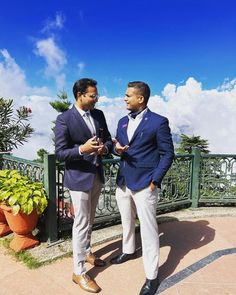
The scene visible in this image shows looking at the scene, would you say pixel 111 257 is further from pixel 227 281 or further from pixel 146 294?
pixel 227 281

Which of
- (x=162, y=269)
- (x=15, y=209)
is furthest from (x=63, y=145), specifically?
(x=162, y=269)

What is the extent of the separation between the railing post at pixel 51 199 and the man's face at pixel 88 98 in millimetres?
1088

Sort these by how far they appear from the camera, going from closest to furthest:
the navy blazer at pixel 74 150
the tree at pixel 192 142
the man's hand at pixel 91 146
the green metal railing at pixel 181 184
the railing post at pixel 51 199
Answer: the man's hand at pixel 91 146
the navy blazer at pixel 74 150
the railing post at pixel 51 199
the green metal railing at pixel 181 184
the tree at pixel 192 142

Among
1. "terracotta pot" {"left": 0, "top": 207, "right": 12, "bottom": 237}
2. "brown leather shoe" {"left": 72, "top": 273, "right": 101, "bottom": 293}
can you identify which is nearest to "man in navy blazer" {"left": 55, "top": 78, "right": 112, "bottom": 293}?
"brown leather shoe" {"left": 72, "top": 273, "right": 101, "bottom": 293}

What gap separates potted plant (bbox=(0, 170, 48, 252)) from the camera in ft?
11.6

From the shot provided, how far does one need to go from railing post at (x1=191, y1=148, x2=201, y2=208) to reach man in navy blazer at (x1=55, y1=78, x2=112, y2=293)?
113 inches

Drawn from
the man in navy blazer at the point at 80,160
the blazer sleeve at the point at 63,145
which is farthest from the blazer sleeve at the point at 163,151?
the blazer sleeve at the point at 63,145

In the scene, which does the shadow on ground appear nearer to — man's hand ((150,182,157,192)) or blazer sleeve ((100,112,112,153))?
man's hand ((150,182,157,192))

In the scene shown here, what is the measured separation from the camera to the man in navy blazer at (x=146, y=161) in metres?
2.83

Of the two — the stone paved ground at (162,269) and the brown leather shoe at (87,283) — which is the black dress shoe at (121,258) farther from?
the brown leather shoe at (87,283)

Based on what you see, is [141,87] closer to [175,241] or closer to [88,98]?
[88,98]

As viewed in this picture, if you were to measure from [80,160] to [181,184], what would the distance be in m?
3.01

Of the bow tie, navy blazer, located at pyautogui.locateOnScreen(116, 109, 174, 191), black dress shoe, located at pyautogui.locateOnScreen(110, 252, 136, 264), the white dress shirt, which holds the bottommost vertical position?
black dress shoe, located at pyautogui.locateOnScreen(110, 252, 136, 264)

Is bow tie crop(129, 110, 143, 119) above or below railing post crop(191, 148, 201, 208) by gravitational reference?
above
